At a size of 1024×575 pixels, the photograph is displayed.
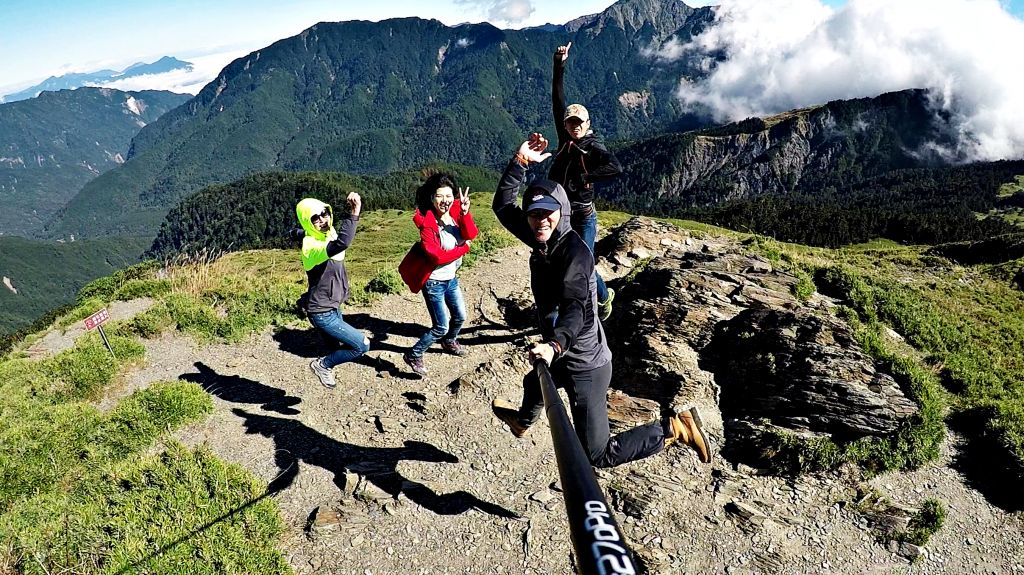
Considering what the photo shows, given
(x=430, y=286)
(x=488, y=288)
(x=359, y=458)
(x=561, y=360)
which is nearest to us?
(x=561, y=360)

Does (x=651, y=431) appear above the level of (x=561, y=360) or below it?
below

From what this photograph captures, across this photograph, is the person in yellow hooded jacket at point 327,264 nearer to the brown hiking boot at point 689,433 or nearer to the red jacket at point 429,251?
the red jacket at point 429,251

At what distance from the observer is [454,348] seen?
11.2 m

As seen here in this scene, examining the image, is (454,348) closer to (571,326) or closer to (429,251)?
(429,251)

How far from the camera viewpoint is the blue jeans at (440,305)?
9.37 meters

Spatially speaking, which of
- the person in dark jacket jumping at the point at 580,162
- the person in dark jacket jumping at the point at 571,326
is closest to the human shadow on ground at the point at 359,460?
the person in dark jacket jumping at the point at 571,326

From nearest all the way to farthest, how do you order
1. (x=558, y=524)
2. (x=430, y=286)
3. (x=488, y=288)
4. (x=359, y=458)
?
(x=558, y=524)
(x=359, y=458)
(x=430, y=286)
(x=488, y=288)

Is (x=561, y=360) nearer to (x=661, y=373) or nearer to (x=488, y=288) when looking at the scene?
(x=661, y=373)

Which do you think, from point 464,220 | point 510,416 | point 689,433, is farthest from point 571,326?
point 464,220

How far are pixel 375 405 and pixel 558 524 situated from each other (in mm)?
4469

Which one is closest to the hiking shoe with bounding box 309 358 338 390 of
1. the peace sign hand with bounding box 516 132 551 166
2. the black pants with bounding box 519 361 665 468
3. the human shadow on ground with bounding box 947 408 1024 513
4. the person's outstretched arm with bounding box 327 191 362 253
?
the person's outstretched arm with bounding box 327 191 362 253

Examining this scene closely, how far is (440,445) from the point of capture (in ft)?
27.2

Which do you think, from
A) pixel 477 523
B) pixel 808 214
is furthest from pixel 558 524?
pixel 808 214

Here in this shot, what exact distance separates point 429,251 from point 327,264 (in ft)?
5.64
